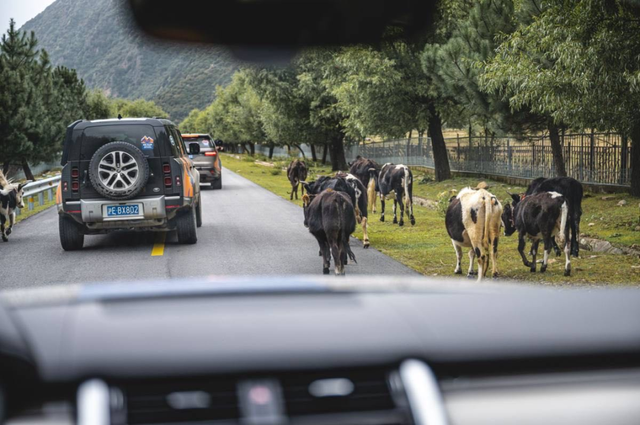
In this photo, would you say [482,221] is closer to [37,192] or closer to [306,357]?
[306,357]

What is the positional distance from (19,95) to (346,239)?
3335cm

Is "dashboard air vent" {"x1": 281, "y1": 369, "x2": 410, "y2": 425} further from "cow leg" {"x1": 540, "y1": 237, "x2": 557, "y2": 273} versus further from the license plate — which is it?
the license plate

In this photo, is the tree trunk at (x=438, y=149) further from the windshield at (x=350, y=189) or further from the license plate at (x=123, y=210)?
the license plate at (x=123, y=210)

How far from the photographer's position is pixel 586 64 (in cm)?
1164

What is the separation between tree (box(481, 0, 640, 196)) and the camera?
11195 millimetres

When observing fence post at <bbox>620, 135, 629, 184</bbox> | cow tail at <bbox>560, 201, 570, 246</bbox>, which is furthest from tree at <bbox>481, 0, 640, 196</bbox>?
fence post at <bbox>620, 135, 629, 184</bbox>

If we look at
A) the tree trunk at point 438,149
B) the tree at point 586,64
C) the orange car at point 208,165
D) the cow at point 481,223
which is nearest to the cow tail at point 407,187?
the tree at point 586,64

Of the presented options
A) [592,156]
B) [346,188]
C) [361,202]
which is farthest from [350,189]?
[592,156]

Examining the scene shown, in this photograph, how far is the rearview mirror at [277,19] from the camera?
2.19 metres

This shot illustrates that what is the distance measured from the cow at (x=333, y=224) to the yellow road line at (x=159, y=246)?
3516mm

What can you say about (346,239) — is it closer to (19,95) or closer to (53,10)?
(53,10)

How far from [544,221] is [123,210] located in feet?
22.5

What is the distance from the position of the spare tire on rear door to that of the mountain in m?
10.1

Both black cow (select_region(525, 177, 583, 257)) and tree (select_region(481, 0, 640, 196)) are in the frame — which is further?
black cow (select_region(525, 177, 583, 257))
